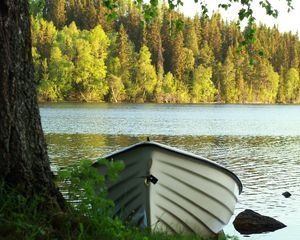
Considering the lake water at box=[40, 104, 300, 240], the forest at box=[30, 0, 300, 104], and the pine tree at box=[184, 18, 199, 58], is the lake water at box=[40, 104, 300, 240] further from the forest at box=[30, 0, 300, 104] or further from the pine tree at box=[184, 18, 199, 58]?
the pine tree at box=[184, 18, 199, 58]

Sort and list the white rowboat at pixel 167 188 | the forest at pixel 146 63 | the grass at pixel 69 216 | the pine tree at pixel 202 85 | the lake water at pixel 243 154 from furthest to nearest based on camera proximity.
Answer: the pine tree at pixel 202 85, the forest at pixel 146 63, the lake water at pixel 243 154, the white rowboat at pixel 167 188, the grass at pixel 69 216

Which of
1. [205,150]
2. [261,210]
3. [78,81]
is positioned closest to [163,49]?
[78,81]

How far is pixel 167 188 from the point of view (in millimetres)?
7598

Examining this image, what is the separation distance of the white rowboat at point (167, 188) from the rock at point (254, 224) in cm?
386

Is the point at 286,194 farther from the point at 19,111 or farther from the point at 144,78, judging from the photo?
the point at 144,78

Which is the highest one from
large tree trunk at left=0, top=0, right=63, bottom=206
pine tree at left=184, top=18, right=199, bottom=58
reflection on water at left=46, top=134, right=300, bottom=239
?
pine tree at left=184, top=18, right=199, bottom=58

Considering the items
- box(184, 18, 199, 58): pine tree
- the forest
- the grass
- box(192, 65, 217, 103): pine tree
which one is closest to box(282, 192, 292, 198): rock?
the grass

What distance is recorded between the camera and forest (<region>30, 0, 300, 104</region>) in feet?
350

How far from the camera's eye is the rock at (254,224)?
12266 mm

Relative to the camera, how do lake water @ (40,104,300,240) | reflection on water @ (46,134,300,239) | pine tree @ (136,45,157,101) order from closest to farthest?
1. lake water @ (40,104,300,240)
2. reflection on water @ (46,134,300,239)
3. pine tree @ (136,45,157,101)

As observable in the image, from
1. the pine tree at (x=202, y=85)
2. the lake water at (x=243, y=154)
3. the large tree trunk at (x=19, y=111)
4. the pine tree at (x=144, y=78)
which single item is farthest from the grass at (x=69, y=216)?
the pine tree at (x=202, y=85)

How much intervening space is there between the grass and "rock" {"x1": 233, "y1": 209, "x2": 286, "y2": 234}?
7523mm

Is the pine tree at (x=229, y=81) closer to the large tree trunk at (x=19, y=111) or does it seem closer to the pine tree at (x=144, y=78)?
the pine tree at (x=144, y=78)

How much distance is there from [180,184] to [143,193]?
648mm
